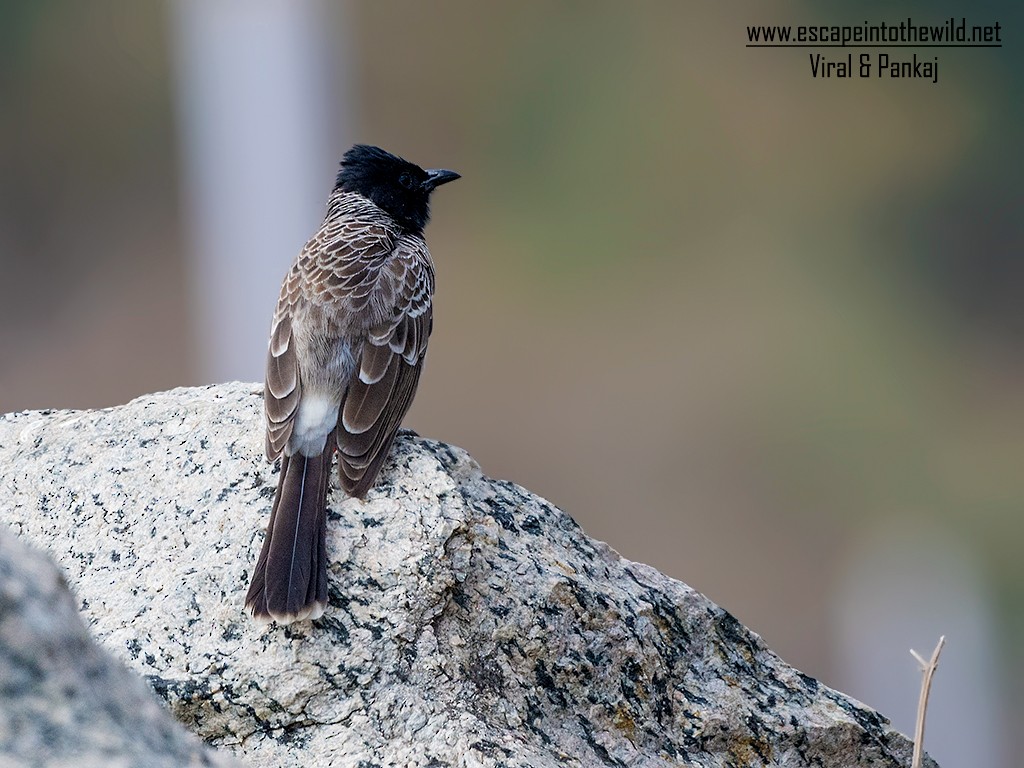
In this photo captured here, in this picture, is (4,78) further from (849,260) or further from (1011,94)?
(1011,94)

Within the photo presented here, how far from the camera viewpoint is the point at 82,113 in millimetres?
11797

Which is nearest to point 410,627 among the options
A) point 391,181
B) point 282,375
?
point 282,375

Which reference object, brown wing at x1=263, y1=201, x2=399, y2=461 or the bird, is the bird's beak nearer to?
the bird

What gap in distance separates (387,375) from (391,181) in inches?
48.3

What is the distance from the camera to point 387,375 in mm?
3186

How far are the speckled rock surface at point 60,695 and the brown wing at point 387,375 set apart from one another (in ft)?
4.27

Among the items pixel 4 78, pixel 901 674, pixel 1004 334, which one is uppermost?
pixel 4 78

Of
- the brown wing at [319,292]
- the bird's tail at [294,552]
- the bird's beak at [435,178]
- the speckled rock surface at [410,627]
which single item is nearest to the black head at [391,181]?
the bird's beak at [435,178]

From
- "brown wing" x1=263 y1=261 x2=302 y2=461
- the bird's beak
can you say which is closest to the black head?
the bird's beak

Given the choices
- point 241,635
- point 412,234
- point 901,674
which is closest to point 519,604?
point 241,635

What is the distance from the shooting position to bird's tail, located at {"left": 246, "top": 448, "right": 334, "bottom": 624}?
2275 mm

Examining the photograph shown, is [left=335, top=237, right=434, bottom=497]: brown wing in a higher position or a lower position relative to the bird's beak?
lower

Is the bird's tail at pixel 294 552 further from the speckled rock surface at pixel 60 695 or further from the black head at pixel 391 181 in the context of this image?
the black head at pixel 391 181

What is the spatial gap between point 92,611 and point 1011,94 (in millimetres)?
11146
